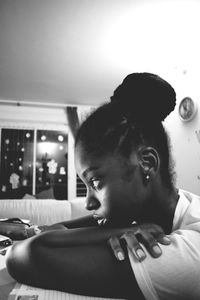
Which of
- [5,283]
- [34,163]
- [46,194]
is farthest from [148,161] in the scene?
[34,163]

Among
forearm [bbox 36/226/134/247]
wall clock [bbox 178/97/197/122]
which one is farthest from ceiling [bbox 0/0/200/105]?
forearm [bbox 36/226/134/247]

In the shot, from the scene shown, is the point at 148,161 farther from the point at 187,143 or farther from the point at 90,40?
the point at 187,143

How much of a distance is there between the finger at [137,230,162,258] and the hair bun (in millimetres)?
339

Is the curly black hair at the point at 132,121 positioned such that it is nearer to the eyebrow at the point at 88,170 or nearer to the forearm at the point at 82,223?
the eyebrow at the point at 88,170

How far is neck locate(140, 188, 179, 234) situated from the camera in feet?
2.39

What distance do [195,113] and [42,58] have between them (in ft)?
6.97

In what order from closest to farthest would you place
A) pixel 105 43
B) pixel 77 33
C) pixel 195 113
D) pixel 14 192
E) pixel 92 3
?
pixel 92 3 < pixel 77 33 < pixel 105 43 < pixel 195 113 < pixel 14 192

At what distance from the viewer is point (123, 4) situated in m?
2.22

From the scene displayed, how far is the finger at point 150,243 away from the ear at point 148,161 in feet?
0.58

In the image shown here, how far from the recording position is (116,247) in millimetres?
560

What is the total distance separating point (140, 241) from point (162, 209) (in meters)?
0.19

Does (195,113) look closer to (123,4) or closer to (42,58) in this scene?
(123,4)

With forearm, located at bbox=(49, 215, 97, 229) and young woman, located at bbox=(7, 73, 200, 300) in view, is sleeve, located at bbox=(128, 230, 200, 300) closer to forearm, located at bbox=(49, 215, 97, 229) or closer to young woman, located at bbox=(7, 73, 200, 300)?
young woman, located at bbox=(7, 73, 200, 300)

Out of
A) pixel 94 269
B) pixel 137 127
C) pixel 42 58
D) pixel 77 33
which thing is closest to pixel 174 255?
pixel 94 269
